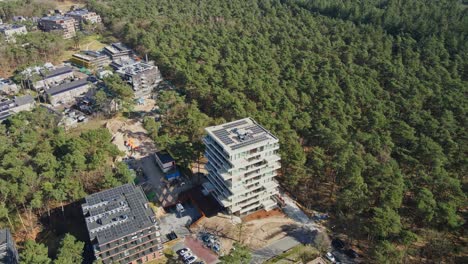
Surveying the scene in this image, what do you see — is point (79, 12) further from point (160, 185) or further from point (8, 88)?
point (160, 185)

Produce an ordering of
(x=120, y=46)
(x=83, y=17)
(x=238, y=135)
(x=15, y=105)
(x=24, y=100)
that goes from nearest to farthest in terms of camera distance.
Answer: (x=238, y=135) < (x=15, y=105) < (x=24, y=100) < (x=120, y=46) < (x=83, y=17)

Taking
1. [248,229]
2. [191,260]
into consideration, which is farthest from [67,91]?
[248,229]

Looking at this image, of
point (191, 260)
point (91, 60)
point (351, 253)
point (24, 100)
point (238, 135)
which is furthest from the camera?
point (91, 60)

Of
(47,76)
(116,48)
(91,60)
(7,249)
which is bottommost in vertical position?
(7,249)

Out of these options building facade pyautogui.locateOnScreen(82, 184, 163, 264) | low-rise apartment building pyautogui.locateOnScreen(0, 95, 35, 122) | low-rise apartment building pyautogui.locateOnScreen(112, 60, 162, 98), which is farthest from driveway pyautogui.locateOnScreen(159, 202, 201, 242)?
low-rise apartment building pyautogui.locateOnScreen(0, 95, 35, 122)

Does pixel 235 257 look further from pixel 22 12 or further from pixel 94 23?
pixel 22 12

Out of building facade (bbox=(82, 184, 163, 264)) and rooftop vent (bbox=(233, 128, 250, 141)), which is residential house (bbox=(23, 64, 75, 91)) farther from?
rooftop vent (bbox=(233, 128, 250, 141))
